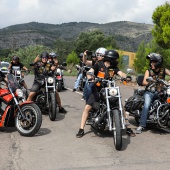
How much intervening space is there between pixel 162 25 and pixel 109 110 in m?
20.9

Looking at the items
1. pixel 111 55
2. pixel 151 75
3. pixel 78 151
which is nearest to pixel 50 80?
pixel 111 55

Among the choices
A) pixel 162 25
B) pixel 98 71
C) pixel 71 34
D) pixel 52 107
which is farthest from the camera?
pixel 71 34

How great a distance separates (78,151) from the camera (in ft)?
19.1

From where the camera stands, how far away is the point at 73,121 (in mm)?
8602

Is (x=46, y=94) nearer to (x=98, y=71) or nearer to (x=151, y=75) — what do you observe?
(x=98, y=71)

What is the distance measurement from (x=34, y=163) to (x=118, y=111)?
179cm

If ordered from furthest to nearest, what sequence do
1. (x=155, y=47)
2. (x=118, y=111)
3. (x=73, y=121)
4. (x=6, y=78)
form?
(x=155, y=47), (x=73, y=121), (x=6, y=78), (x=118, y=111)

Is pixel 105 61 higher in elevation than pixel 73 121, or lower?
higher

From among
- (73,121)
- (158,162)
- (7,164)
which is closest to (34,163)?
(7,164)

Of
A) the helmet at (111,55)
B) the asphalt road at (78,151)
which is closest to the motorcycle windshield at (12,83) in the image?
the asphalt road at (78,151)

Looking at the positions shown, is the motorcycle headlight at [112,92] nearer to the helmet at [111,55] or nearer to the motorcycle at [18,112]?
the helmet at [111,55]

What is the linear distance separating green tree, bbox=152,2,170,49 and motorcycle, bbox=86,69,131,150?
18.9m

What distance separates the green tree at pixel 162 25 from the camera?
24695mm

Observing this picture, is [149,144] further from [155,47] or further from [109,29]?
[109,29]
